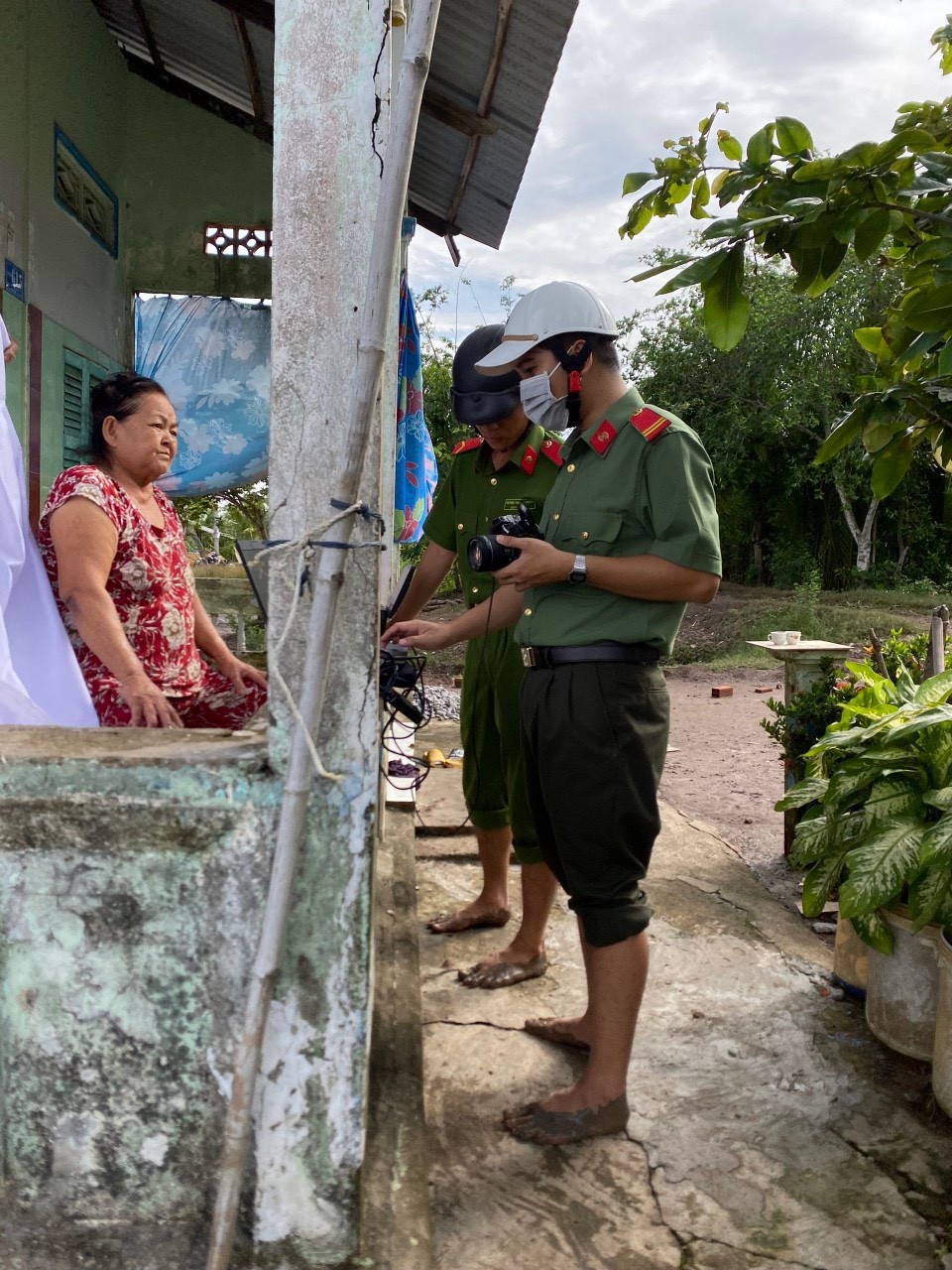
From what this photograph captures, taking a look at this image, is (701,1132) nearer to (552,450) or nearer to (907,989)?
(907,989)

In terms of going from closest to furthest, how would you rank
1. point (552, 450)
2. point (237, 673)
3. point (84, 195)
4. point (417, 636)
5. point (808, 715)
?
point (417, 636) < point (237, 673) < point (552, 450) < point (808, 715) < point (84, 195)

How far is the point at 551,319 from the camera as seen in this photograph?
2.27 meters

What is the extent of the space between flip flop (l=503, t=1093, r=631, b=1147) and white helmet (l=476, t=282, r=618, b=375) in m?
1.72

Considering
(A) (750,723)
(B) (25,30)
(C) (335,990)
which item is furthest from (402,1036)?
(A) (750,723)

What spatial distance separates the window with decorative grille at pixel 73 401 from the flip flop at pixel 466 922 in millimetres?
3243

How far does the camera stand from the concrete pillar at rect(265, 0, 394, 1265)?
1.60 metres

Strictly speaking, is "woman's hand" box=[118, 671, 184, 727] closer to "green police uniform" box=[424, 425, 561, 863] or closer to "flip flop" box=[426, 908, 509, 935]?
"green police uniform" box=[424, 425, 561, 863]

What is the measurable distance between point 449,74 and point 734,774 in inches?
169

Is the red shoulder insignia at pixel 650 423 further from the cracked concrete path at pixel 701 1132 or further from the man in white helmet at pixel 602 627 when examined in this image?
the cracked concrete path at pixel 701 1132

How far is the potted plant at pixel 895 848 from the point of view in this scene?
2512mm

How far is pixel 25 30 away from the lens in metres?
4.71

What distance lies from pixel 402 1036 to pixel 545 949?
3.22ft

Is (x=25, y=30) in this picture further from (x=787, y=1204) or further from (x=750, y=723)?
(x=750, y=723)

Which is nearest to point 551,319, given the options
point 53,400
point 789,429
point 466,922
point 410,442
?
point 466,922
